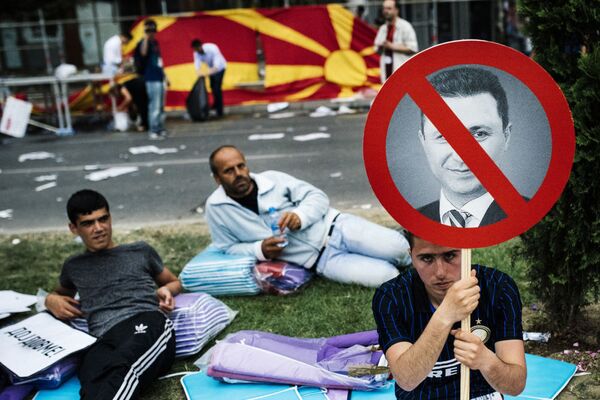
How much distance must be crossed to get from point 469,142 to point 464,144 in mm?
16

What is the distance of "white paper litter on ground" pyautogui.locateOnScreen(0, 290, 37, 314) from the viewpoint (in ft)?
16.4

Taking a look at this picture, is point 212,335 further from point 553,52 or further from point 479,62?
point 479,62

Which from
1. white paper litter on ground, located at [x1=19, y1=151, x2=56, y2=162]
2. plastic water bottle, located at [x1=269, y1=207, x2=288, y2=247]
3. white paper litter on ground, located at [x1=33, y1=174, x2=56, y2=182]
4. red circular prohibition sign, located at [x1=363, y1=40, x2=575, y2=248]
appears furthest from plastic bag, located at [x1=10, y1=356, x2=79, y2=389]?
white paper litter on ground, located at [x1=19, y1=151, x2=56, y2=162]

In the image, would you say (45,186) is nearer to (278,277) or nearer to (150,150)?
(150,150)

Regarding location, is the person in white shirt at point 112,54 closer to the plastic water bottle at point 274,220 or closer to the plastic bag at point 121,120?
the plastic bag at point 121,120

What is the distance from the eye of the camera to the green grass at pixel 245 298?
14.8 ft

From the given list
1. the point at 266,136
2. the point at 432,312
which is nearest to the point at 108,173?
the point at 266,136

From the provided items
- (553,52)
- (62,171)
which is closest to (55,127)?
(62,171)

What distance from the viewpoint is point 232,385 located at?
390 cm

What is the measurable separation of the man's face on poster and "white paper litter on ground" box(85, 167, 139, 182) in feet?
26.9

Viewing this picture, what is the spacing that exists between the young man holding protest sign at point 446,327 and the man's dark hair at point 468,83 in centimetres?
50

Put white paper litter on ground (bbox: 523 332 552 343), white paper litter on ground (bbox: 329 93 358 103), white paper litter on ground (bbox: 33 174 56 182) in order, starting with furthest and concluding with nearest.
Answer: white paper litter on ground (bbox: 329 93 358 103) → white paper litter on ground (bbox: 33 174 56 182) → white paper litter on ground (bbox: 523 332 552 343)

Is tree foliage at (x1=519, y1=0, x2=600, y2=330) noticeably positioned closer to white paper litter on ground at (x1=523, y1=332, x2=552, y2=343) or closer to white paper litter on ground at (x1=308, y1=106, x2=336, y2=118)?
white paper litter on ground at (x1=523, y1=332, x2=552, y2=343)

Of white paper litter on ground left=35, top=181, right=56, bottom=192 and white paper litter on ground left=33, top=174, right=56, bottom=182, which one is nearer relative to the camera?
white paper litter on ground left=35, top=181, right=56, bottom=192
